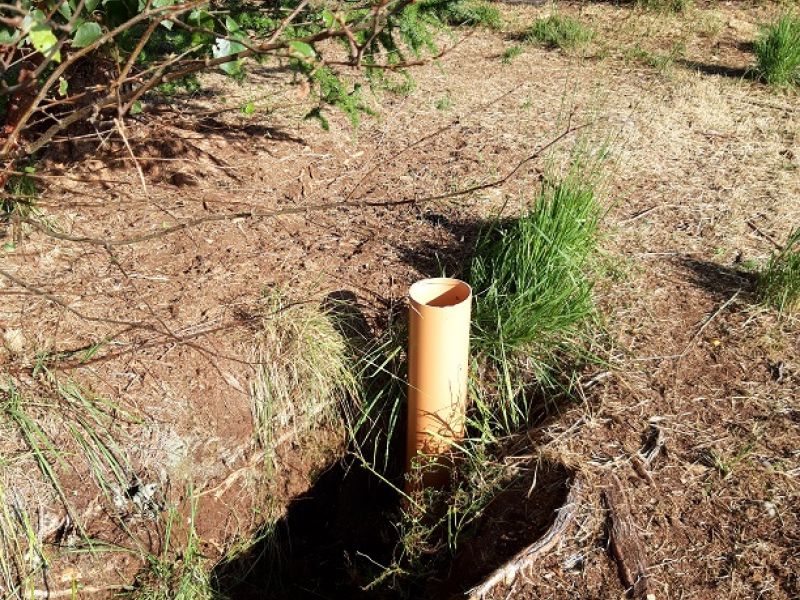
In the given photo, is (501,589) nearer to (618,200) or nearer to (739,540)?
(739,540)

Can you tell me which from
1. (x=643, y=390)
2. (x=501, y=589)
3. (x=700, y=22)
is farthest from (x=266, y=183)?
(x=700, y=22)

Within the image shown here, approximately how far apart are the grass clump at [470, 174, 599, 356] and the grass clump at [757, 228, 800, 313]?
699 mm

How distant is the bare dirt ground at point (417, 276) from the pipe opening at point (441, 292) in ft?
1.74

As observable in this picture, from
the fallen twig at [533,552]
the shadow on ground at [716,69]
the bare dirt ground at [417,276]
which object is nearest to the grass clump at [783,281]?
the bare dirt ground at [417,276]

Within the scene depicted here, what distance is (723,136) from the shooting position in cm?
466

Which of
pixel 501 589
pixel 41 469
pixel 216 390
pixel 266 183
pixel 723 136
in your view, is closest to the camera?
pixel 501 589

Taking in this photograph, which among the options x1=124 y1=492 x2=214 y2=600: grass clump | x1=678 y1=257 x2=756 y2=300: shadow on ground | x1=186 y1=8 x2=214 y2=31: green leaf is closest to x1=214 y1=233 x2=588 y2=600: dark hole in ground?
x1=124 y1=492 x2=214 y2=600: grass clump

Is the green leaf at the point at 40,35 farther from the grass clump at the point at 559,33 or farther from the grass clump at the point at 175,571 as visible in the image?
the grass clump at the point at 559,33

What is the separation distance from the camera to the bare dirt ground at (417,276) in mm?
2572

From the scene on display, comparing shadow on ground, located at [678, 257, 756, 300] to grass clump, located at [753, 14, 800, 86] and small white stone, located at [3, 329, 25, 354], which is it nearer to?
grass clump, located at [753, 14, 800, 86]

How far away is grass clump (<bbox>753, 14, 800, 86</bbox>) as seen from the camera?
17.0 ft

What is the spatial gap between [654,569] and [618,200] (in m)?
2.09

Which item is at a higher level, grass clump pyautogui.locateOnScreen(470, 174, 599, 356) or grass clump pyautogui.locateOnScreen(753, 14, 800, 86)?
grass clump pyautogui.locateOnScreen(753, 14, 800, 86)

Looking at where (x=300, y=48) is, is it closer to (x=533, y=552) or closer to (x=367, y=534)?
(x=533, y=552)
